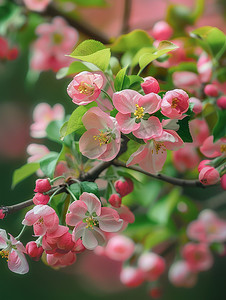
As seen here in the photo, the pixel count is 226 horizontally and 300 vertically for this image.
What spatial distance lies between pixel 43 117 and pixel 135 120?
36 centimetres

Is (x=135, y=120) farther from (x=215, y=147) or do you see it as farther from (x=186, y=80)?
(x=186, y=80)

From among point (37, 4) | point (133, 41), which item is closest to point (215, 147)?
point (133, 41)

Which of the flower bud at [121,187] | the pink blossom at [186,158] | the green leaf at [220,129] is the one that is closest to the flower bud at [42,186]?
the flower bud at [121,187]

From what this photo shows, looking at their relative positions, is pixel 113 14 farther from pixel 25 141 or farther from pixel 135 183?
pixel 135 183

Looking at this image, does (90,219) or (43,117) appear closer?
(90,219)

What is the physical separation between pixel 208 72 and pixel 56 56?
1.31 feet

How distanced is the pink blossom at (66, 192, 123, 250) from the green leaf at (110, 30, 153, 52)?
0.35 meters

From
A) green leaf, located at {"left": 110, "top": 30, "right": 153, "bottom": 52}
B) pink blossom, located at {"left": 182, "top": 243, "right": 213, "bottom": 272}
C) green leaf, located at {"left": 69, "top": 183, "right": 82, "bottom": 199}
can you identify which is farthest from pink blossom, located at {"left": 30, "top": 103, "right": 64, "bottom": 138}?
pink blossom, located at {"left": 182, "top": 243, "right": 213, "bottom": 272}

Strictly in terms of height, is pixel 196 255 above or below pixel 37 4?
below

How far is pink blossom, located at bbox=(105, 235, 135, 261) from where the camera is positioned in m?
1.09

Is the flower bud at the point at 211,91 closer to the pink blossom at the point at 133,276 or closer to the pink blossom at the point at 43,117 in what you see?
the pink blossom at the point at 43,117

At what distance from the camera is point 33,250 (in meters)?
0.53

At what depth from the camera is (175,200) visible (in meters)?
1.12

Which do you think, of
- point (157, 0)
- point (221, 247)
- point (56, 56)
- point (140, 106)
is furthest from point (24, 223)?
point (157, 0)
